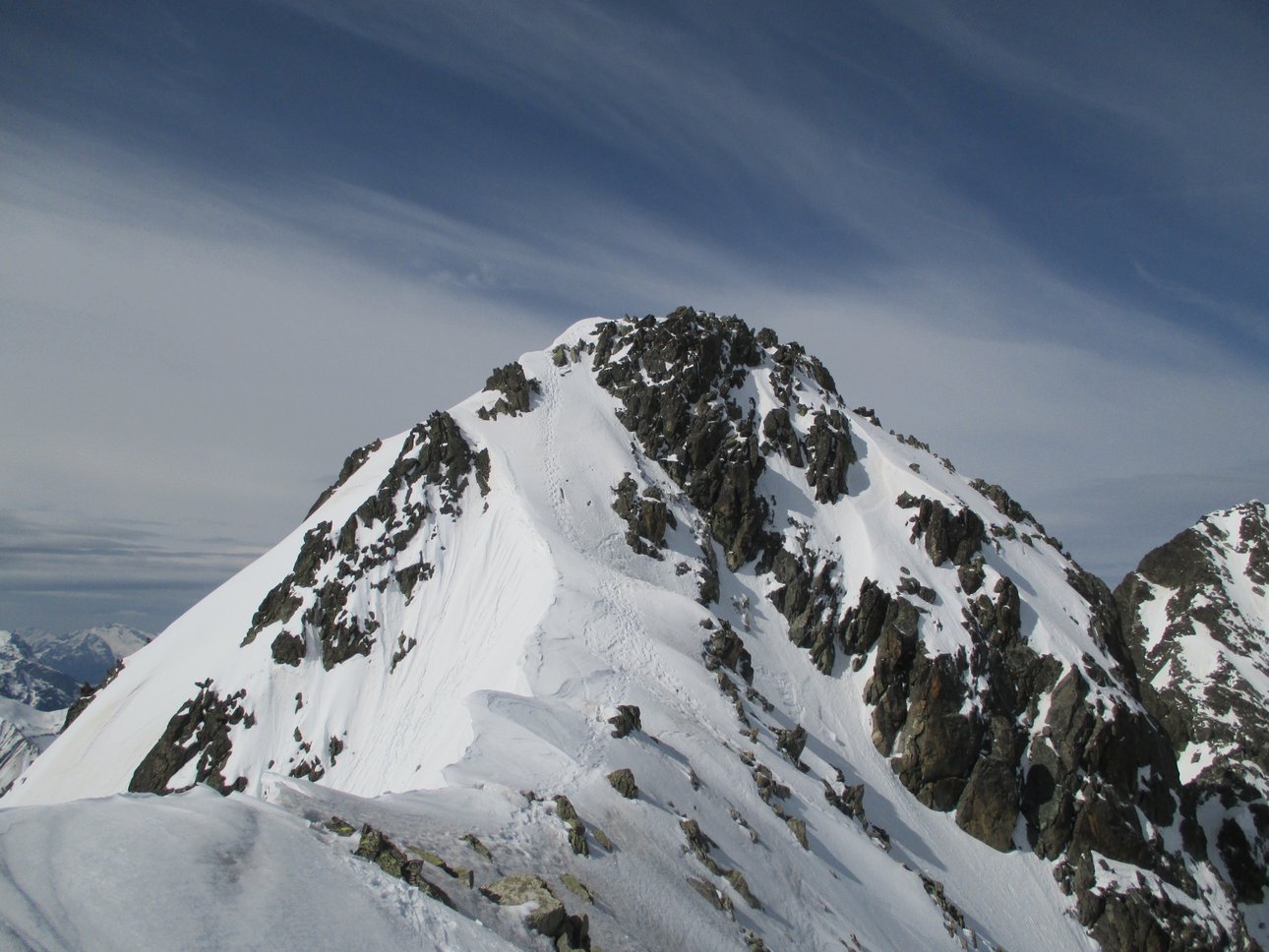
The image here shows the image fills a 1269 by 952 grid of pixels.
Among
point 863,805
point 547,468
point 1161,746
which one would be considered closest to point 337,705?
point 547,468

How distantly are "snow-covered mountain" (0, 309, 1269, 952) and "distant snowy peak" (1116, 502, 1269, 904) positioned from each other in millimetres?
6137

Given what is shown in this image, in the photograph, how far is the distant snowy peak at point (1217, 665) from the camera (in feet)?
184

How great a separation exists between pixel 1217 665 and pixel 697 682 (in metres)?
75.7

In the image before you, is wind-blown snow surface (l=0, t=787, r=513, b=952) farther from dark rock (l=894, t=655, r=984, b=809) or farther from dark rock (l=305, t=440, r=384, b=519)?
dark rock (l=305, t=440, r=384, b=519)

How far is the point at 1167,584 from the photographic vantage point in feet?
312

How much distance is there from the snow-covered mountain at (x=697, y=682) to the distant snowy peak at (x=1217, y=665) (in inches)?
242

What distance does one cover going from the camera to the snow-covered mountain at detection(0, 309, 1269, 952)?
24562 mm

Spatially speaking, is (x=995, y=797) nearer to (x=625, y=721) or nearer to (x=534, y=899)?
(x=625, y=721)

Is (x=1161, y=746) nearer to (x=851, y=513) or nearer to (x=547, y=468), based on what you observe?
(x=851, y=513)

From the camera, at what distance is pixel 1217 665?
8044 cm

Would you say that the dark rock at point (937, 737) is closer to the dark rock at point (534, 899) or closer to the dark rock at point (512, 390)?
the dark rock at point (512, 390)

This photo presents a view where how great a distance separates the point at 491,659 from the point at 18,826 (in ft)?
92.4

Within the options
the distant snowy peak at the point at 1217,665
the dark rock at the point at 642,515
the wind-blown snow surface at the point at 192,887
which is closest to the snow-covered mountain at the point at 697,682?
the dark rock at the point at 642,515

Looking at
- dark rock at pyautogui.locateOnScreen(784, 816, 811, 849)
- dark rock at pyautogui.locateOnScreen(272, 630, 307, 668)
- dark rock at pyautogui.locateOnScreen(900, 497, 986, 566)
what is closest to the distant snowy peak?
dark rock at pyautogui.locateOnScreen(900, 497, 986, 566)
